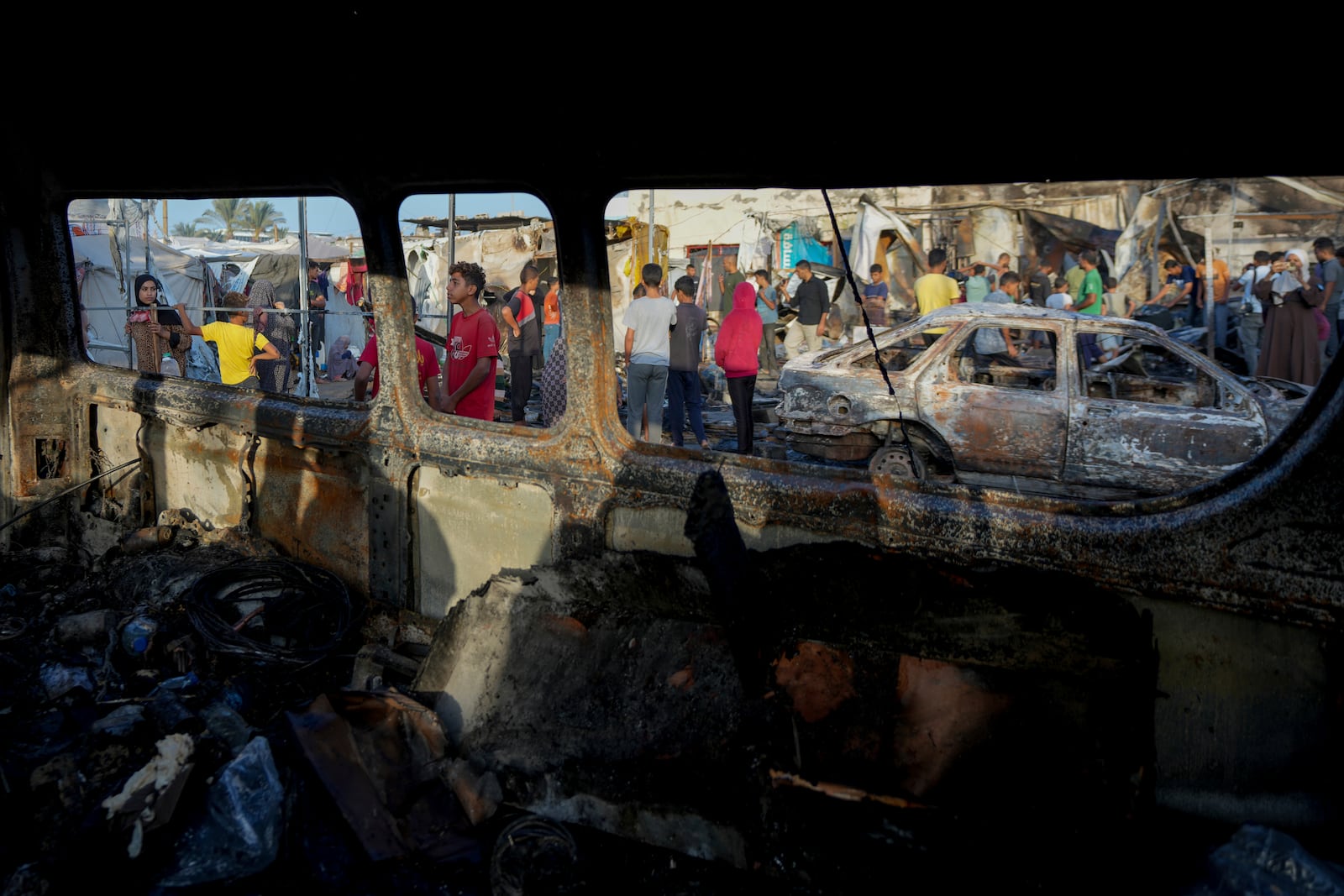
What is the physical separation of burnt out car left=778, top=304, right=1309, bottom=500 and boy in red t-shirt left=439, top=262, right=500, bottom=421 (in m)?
2.53

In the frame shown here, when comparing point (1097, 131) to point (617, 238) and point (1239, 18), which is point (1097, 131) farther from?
point (617, 238)

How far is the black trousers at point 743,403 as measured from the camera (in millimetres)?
8266

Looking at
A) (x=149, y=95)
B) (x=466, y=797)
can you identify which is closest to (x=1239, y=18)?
(x=466, y=797)

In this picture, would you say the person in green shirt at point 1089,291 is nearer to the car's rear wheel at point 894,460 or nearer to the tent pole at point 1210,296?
the tent pole at point 1210,296

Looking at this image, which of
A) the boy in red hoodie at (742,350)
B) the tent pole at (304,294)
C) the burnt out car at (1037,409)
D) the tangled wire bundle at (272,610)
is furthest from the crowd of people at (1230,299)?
the tent pole at (304,294)

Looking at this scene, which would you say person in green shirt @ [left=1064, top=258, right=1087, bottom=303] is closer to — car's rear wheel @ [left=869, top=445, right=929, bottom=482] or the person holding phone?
car's rear wheel @ [left=869, top=445, right=929, bottom=482]

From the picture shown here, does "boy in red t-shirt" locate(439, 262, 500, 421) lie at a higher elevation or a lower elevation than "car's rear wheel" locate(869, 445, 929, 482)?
higher

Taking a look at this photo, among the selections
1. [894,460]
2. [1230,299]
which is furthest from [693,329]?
[1230,299]

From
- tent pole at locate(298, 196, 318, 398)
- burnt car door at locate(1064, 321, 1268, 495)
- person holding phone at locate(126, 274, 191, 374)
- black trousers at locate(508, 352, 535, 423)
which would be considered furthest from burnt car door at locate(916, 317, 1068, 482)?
tent pole at locate(298, 196, 318, 398)

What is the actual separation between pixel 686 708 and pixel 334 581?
2373mm

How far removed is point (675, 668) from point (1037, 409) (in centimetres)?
428

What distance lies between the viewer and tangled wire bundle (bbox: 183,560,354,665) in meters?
4.39

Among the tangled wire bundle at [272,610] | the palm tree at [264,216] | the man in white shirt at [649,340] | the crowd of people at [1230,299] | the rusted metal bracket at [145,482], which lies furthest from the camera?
the palm tree at [264,216]

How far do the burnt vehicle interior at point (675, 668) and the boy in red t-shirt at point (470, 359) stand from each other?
2.28ft
